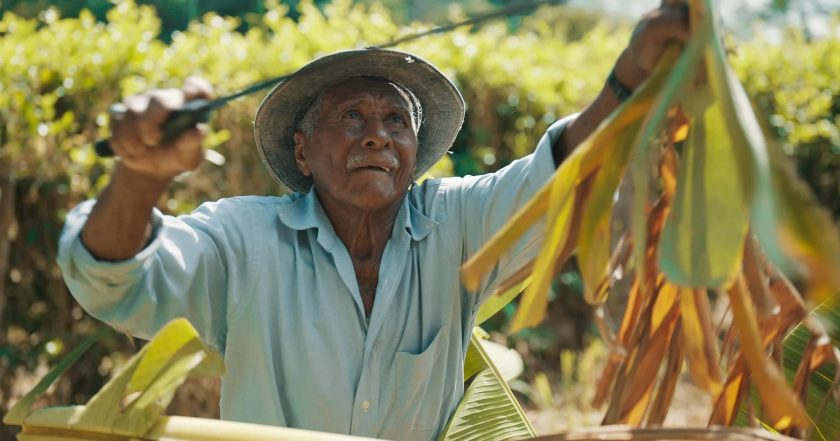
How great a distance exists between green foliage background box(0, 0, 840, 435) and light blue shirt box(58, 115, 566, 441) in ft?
6.27

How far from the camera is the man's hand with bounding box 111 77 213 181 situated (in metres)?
1.63

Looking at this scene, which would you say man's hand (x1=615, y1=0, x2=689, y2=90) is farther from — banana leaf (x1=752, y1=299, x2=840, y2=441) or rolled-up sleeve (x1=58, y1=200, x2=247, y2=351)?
rolled-up sleeve (x1=58, y1=200, x2=247, y2=351)

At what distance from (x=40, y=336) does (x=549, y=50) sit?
3110 mm

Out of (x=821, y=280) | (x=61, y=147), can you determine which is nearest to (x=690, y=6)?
(x=821, y=280)

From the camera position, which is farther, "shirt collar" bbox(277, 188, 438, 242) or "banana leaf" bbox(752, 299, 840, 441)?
"shirt collar" bbox(277, 188, 438, 242)

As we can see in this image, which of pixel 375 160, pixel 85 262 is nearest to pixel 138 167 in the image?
pixel 85 262

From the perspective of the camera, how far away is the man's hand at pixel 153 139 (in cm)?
163

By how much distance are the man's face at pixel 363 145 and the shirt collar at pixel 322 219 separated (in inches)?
1.5

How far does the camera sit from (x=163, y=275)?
6.43 ft

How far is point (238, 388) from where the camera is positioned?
7.32 ft

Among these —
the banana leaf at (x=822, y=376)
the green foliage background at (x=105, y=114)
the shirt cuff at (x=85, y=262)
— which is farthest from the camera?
the green foliage background at (x=105, y=114)

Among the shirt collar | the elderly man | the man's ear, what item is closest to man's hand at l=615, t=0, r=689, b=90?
the elderly man

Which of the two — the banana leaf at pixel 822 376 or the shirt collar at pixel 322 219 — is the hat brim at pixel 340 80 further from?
the banana leaf at pixel 822 376

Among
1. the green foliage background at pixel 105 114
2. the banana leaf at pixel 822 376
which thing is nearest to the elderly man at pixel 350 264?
the banana leaf at pixel 822 376
